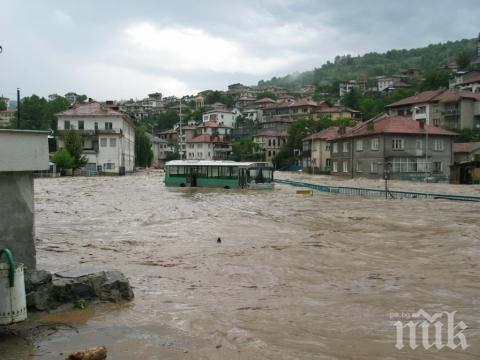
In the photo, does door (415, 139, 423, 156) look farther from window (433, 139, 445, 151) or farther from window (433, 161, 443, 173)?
window (433, 161, 443, 173)

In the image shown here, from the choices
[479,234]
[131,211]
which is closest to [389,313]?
[479,234]

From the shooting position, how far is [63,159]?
2438 inches

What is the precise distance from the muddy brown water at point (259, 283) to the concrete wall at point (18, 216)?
114cm

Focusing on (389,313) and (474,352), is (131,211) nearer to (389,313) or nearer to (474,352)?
(389,313)

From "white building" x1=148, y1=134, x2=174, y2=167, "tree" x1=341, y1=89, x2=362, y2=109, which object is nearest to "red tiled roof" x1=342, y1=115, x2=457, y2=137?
"tree" x1=341, y1=89, x2=362, y2=109

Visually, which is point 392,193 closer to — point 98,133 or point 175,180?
point 175,180

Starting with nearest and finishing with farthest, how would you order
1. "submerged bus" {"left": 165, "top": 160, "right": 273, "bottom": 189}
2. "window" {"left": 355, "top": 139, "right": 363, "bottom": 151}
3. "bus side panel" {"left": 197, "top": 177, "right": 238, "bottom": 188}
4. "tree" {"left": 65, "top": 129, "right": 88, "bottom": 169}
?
1. "bus side panel" {"left": 197, "top": 177, "right": 238, "bottom": 188}
2. "submerged bus" {"left": 165, "top": 160, "right": 273, "bottom": 189}
3. "window" {"left": 355, "top": 139, "right": 363, "bottom": 151}
4. "tree" {"left": 65, "top": 129, "right": 88, "bottom": 169}

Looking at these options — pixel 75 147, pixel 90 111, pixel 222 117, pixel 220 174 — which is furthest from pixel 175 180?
pixel 222 117

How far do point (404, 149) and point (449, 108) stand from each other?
32.0 meters

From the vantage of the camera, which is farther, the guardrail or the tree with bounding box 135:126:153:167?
the tree with bounding box 135:126:153:167

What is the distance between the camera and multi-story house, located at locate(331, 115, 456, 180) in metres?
54.0

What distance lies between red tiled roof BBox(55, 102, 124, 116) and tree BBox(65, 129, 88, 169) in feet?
21.8

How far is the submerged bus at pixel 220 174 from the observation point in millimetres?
39875

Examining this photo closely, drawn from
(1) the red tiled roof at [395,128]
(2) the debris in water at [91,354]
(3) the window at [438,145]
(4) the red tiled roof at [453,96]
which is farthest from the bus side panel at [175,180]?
(4) the red tiled roof at [453,96]
